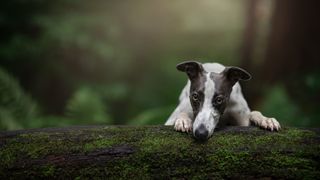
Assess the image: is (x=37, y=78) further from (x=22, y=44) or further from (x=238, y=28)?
(x=238, y=28)

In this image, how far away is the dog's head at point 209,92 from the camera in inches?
164

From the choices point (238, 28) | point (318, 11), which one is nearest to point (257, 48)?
point (238, 28)

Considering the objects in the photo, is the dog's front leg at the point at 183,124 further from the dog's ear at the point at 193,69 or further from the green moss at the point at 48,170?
the green moss at the point at 48,170

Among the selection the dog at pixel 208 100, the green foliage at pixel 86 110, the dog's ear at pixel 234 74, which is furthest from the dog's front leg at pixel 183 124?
the green foliage at pixel 86 110

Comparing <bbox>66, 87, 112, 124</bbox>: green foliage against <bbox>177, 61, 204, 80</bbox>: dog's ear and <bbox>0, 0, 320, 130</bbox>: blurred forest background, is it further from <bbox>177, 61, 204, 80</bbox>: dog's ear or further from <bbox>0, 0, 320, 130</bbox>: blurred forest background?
<bbox>177, 61, 204, 80</bbox>: dog's ear

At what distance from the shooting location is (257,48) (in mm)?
10781

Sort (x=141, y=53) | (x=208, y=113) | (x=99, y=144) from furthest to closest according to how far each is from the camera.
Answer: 1. (x=141, y=53)
2. (x=208, y=113)
3. (x=99, y=144)

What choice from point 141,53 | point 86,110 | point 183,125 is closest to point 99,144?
point 183,125

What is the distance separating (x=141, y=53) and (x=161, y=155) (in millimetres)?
8038

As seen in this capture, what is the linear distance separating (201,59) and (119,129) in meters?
7.15

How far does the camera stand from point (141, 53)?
1176 cm

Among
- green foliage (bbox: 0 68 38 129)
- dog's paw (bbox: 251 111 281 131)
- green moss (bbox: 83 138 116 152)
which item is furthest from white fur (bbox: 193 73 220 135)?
green foliage (bbox: 0 68 38 129)

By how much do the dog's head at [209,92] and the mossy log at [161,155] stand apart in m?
0.13

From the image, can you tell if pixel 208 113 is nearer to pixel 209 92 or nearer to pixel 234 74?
pixel 209 92
